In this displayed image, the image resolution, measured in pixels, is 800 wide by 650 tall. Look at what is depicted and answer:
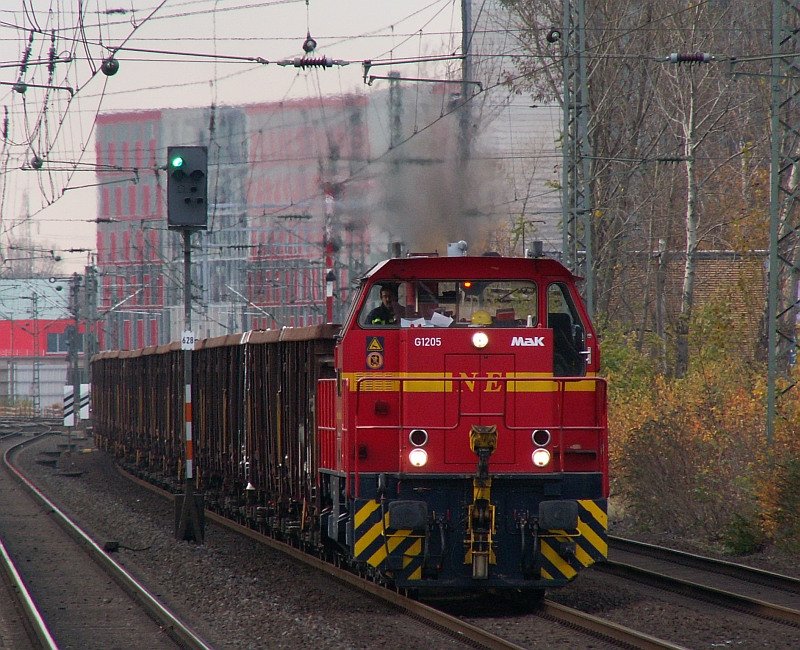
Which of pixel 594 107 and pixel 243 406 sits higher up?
pixel 594 107

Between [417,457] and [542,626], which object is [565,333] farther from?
[542,626]

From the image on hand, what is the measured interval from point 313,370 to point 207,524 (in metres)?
7.60

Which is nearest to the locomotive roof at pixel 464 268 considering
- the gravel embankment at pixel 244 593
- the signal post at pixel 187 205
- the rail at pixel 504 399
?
the rail at pixel 504 399

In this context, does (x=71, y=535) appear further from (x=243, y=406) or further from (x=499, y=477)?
(x=499, y=477)

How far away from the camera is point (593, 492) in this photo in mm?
10625

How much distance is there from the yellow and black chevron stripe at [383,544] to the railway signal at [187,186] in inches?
308

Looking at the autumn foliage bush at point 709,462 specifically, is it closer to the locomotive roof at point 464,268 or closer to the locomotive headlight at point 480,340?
the locomotive roof at point 464,268

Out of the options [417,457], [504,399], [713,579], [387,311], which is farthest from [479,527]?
[713,579]

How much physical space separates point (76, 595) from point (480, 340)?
5.42m

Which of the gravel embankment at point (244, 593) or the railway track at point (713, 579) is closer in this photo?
the gravel embankment at point (244, 593)

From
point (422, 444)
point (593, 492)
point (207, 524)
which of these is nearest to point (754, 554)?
point (593, 492)

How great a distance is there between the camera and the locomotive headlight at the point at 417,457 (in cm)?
1039

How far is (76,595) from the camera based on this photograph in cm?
1299

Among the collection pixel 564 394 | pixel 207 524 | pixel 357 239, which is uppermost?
pixel 357 239
